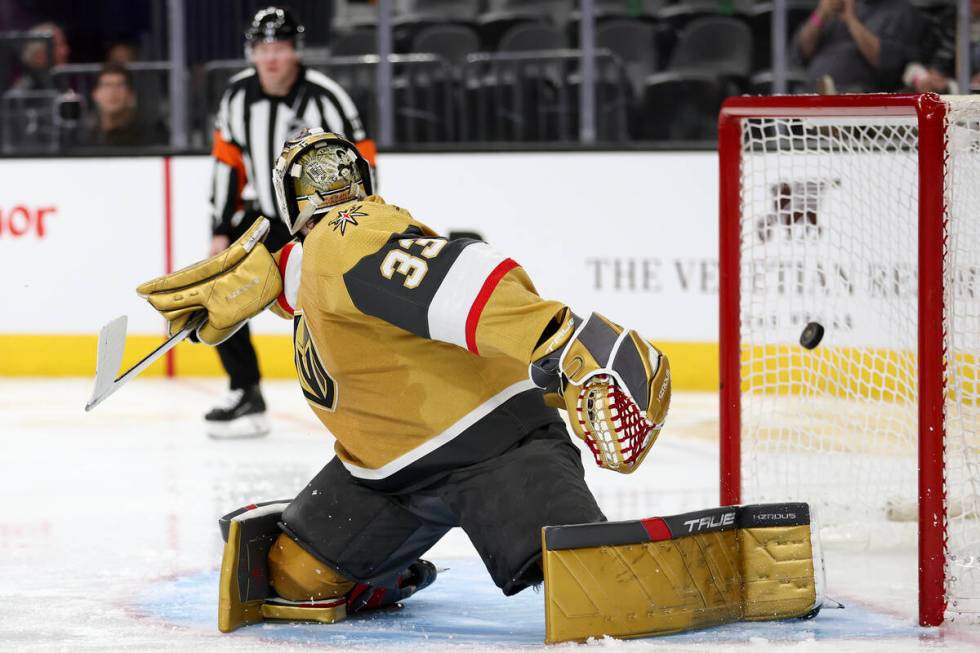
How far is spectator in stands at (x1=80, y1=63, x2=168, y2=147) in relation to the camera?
6781mm

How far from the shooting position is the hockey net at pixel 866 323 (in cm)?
271

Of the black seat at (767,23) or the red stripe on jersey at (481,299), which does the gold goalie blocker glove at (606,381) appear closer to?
the red stripe on jersey at (481,299)

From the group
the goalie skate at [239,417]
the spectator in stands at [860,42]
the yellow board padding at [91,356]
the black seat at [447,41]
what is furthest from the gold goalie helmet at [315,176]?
the black seat at [447,41]

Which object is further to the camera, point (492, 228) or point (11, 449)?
point (492, 228)

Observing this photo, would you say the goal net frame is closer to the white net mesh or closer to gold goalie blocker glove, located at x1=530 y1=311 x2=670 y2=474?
the white net mesh

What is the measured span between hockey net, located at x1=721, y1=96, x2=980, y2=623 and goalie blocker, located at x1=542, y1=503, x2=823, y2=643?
0.22 metres

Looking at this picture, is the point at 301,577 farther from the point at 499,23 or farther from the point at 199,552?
the point at 499,23

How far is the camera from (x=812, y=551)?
2.77 m

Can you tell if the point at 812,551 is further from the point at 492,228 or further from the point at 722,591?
the point at 492,228

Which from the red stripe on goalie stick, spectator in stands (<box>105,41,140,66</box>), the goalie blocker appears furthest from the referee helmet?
the goalie blocker

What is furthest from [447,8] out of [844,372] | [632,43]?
[844,372]

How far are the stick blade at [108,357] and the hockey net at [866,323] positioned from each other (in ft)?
3.67

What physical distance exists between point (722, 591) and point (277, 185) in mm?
986

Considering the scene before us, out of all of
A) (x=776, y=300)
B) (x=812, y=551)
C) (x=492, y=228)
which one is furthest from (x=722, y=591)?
(x=492, y=228)
